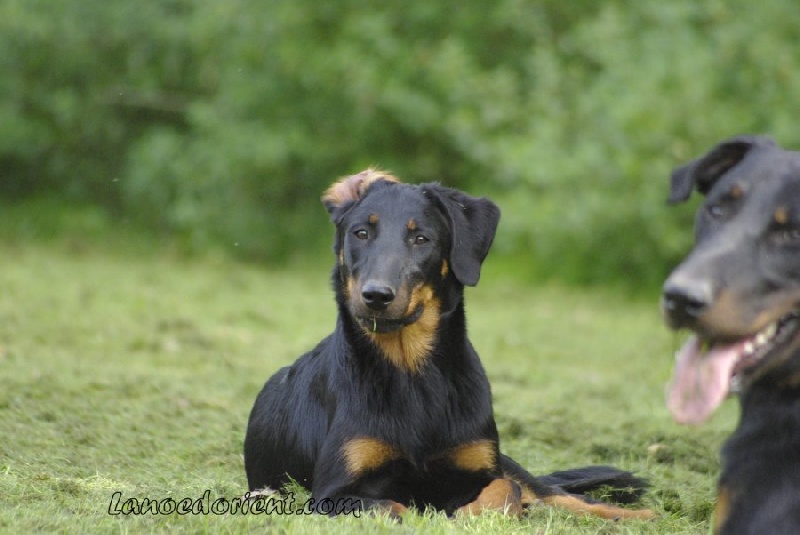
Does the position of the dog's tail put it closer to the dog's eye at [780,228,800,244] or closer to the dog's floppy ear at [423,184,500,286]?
the dog's floppy ear at [423,184,500,286]

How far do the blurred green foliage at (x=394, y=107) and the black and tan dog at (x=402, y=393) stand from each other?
852 centimetres

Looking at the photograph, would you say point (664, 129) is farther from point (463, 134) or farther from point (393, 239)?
point (393, 239)

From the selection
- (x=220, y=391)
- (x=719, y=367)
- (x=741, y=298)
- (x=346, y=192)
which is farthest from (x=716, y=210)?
(x=220, y=391)

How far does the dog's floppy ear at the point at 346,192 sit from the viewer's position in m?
5.79

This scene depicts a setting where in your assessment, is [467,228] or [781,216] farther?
[467,228]

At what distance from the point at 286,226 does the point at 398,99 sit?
9.38 feet

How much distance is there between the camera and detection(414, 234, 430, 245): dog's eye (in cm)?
544

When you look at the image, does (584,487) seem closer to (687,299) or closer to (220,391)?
(687,299)

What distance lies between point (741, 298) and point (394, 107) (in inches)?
537

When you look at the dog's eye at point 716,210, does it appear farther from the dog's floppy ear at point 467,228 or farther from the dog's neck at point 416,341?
the dog's neck at point 416,341

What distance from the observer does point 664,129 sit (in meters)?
13.5

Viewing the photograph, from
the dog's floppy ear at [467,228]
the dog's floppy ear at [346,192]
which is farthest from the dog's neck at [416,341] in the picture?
the dog's floppy ear at [346,192]

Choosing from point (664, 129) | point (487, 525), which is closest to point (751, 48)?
point (664, 129)

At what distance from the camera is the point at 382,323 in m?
5.18
